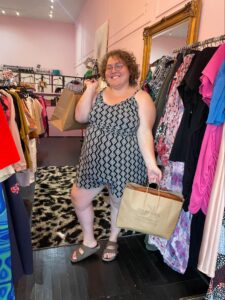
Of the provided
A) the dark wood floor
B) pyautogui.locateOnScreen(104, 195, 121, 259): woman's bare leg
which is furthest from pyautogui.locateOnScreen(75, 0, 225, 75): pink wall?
the dark wood floor

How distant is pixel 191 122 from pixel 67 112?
30.8 inches

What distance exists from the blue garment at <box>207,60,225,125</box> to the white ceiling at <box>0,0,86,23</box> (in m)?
5.96

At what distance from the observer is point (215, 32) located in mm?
1564

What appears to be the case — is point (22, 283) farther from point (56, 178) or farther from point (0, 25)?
point (0, 25)

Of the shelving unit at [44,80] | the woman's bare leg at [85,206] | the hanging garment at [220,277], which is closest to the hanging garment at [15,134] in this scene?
the woman's bare leg at [85,206]

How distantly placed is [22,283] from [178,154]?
123cm

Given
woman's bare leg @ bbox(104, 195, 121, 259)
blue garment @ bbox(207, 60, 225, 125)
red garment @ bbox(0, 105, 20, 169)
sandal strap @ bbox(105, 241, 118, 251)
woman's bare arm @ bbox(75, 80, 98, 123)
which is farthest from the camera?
sandal strap @ bbox(105, 241, 118, 251)

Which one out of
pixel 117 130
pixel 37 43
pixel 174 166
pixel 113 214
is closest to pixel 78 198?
pixel 113 214

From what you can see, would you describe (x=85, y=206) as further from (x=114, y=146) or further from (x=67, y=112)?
(x=67, y=112)

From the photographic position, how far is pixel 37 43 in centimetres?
815

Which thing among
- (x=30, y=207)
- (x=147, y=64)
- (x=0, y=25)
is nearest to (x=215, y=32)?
(x=147, y=64)

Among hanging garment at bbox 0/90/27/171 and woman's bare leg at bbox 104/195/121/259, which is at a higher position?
hanging garment at bbox 0/90/27/171

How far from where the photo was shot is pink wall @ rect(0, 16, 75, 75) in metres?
7.91

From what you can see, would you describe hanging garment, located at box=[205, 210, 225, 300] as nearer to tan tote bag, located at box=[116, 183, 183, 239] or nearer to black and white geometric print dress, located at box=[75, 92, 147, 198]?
tan tote bag, located at box=[116, 183, 183, 239]
